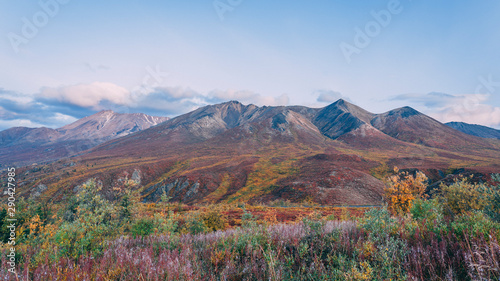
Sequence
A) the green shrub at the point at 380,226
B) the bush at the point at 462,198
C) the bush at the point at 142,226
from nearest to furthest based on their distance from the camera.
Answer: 1. the green shrub at the point at 380,226
2. the bush at the point at 142,226
3. the bush at the point at 462,198

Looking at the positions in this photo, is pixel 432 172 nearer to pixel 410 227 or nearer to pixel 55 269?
pixel 410 227

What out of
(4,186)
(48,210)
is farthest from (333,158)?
(4,186)

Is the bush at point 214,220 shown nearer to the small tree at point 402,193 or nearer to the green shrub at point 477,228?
the small tree at point 402,193

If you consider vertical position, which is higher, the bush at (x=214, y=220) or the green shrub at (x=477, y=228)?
the green shrub at (x=477, y=228)

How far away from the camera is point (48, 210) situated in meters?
17.8

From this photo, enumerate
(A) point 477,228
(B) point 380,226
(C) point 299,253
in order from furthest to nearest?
(B) point 380,226, (C) point 299,253, (A) point 477,228

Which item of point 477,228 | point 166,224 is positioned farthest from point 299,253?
point 166,224

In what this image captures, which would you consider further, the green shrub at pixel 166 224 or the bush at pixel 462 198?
the bush at pixel 462 198

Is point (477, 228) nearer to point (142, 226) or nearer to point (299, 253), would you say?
point (299, 253)

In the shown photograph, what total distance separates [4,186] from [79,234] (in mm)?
130002

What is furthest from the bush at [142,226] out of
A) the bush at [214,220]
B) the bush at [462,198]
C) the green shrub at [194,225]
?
the bush at [462,198]

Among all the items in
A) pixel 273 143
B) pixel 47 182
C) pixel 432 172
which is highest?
pixel 273 143

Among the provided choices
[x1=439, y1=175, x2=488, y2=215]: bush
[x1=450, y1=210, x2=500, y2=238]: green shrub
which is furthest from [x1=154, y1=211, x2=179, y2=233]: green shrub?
[x1=439, y1=175, x2=488, y2=215]: bush

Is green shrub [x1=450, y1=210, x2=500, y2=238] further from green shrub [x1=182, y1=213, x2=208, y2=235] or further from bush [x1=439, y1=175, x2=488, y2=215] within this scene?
green shrub [x1=182, y1=213, x2=208, y2=235]
